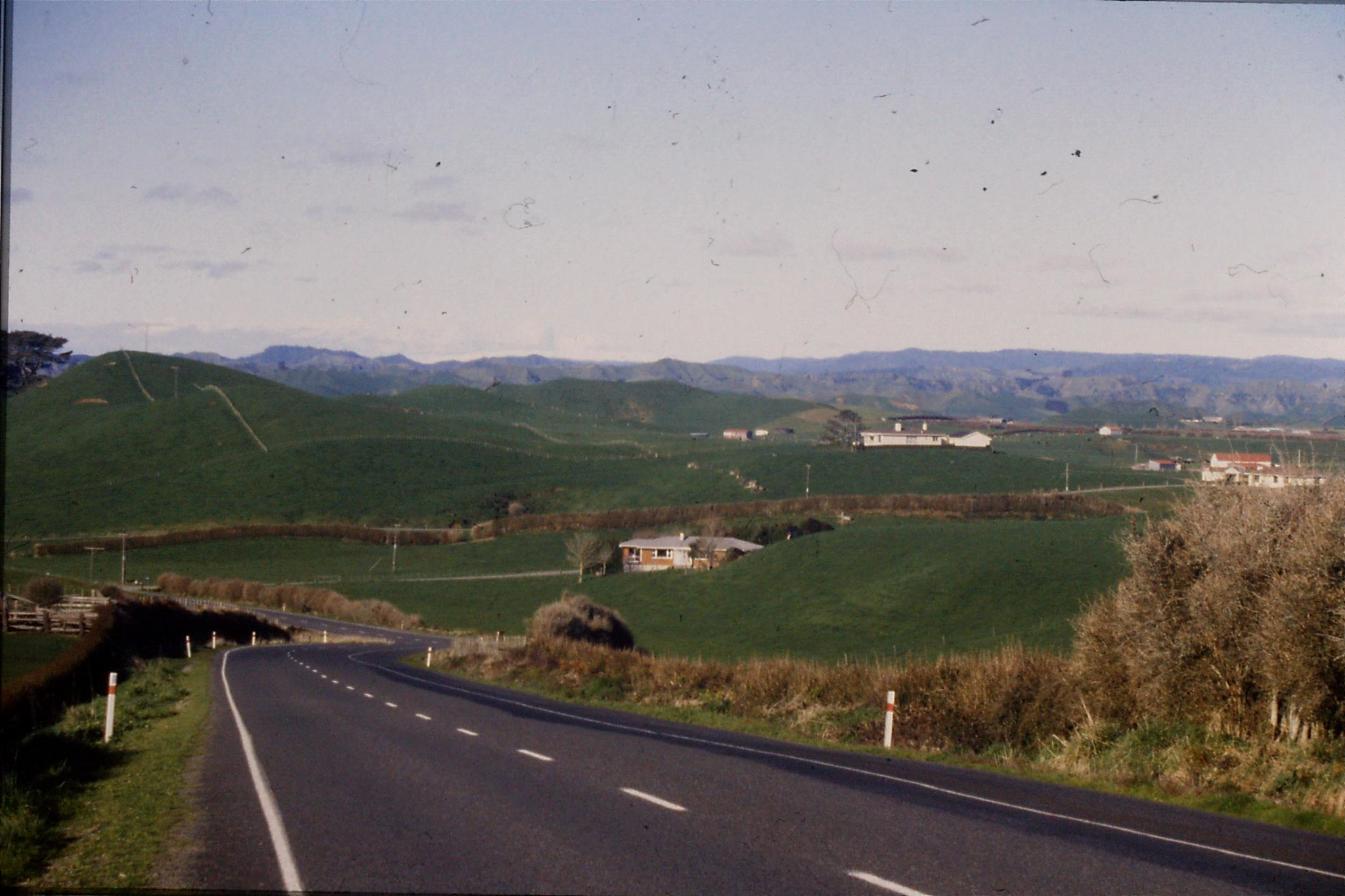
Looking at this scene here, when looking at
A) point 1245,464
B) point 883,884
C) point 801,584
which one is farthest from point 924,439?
point 883,884

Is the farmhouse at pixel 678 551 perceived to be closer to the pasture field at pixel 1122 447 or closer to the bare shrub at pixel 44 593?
the pasture field at pixel 1122 447

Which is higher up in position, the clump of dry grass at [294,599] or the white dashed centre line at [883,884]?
the white dashed centre line at [883,884]

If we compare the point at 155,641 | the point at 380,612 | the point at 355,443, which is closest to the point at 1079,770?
the point at 155,641

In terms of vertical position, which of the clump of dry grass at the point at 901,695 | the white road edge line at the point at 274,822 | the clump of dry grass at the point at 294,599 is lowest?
the clump of dry grass at the point at 294,599

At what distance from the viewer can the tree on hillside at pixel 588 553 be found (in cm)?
10294

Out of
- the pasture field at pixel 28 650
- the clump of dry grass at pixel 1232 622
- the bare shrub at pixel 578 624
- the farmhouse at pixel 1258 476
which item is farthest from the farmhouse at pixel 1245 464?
the pasture field at pixel 28 650

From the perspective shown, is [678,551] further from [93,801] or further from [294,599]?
[93,801]

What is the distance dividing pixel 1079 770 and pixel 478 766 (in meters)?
8.54

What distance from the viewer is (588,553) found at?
4072 inches

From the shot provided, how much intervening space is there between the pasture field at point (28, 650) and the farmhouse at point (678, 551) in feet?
183

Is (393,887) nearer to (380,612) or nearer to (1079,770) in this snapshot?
(1079,770)

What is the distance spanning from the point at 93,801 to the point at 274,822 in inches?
154

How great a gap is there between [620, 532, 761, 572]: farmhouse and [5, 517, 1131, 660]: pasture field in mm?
4930

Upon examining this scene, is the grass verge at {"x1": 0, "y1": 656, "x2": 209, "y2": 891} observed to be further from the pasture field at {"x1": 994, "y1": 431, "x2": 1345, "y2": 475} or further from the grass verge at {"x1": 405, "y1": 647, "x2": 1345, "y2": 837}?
the pasture field at {"x1": 994, "y1": 431, "x2": 1345, "y2": 475}
